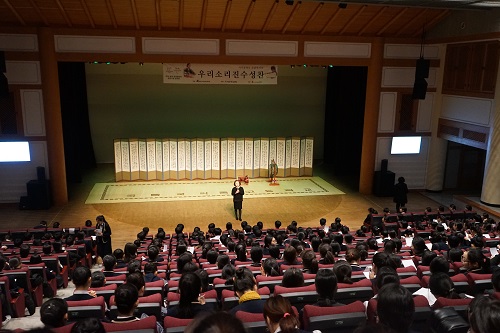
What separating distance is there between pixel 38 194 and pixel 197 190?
5.34 m

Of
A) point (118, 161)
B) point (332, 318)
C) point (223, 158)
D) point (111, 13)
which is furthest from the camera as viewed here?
point (223, 158)

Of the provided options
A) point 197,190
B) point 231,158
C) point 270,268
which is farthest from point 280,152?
point 270,268

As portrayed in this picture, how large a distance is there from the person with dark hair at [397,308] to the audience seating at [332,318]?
737mm

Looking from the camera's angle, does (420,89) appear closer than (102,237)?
No

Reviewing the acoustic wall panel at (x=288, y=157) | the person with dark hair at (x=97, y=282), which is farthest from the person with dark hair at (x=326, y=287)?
the acoustic wall panel at (x=288, y=157)

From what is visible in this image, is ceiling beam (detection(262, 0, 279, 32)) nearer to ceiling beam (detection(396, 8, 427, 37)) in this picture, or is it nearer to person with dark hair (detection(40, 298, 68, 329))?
ceiling beam (detection(396, 8, 427, 37))

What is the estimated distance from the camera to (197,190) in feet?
53.8

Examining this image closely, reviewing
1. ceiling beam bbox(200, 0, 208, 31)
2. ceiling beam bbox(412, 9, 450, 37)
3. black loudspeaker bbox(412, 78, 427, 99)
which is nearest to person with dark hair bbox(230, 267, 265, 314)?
ceiling beam bbox(200, 0, 208, 31)

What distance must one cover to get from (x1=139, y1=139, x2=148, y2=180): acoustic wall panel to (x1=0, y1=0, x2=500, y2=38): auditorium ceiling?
17.2 ft

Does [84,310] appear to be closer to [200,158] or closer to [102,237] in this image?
[102,237]

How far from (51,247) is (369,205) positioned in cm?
1001

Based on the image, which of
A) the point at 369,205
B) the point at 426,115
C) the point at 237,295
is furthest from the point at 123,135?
the point at 237,295

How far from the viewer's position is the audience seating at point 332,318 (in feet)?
11.6

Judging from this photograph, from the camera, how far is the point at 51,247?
28.1 feet
